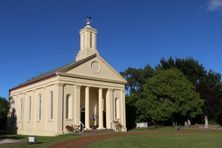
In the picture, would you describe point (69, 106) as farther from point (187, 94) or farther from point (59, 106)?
point (187, 94)

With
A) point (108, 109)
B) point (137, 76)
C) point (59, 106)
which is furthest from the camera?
point (137, 76)

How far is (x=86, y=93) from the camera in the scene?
4291cm

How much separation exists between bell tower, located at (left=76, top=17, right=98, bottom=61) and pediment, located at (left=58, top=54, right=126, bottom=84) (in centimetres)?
210

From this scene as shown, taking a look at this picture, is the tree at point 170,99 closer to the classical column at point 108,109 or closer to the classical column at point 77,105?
the classical column at point 108,109

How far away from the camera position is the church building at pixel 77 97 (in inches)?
1594

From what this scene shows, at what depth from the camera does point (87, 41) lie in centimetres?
4766

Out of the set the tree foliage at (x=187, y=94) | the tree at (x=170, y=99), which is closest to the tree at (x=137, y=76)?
the tree foliage at (x=187, y=94)

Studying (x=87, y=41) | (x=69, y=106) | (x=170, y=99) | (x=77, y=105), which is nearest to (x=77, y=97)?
(x=77, y=105)

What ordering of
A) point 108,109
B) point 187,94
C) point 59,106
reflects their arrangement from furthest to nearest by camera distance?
1. point 187,94
2. point 108,109
3. point 59,106

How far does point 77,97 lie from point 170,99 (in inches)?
786

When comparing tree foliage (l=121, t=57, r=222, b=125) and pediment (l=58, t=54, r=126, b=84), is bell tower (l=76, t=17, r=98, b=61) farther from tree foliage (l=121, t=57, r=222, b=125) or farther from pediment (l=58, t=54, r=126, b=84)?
tree foliage (l=121, t=57, r=222, b=125)

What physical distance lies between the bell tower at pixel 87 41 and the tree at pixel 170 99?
48.5 ft

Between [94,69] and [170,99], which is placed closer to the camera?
[94,69]

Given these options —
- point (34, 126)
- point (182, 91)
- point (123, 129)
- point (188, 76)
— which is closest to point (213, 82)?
point (188, 76)
